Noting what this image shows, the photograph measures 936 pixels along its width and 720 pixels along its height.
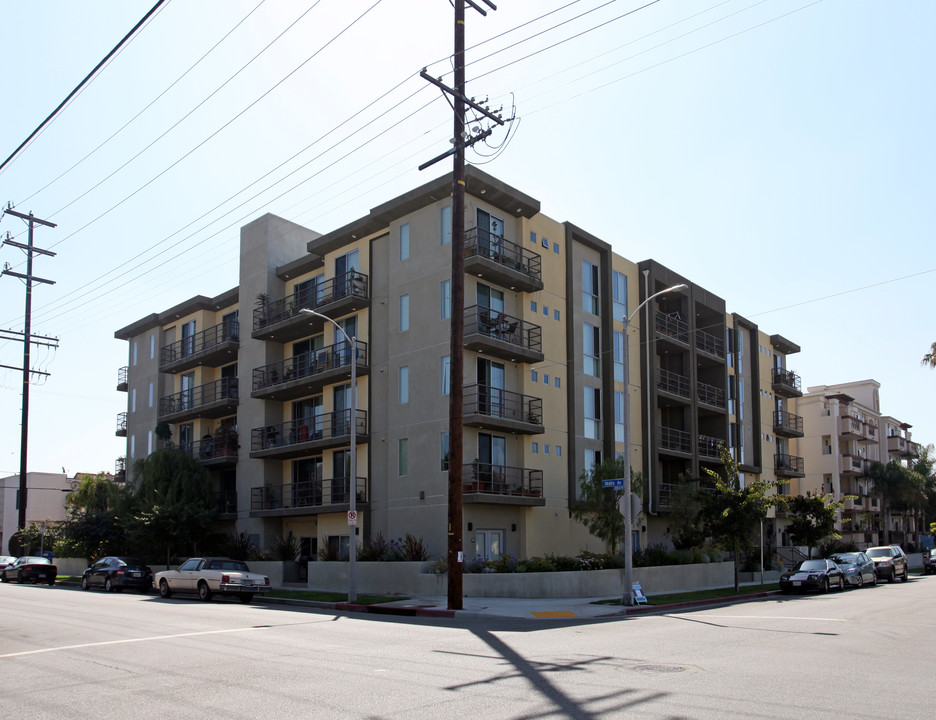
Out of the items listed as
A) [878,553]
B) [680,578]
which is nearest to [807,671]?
[680,578]

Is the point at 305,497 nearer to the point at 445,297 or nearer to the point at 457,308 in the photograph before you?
the point at 445,297

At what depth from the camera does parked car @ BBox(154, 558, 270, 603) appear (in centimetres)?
2739

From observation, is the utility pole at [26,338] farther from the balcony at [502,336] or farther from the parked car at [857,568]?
the parked car at [857,568]

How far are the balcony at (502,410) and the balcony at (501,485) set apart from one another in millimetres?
1530

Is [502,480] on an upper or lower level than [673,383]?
lower

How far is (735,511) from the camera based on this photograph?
3069 centimetres

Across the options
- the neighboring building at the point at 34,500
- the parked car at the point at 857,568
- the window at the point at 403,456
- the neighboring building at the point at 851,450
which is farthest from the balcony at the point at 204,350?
the neighboring building at the point at 851,450

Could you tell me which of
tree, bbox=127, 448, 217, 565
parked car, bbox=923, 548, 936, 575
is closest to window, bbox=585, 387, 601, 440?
tree, bbox=127, 448, 217, 565

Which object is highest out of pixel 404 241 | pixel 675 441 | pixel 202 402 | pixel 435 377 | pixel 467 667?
pixel 404 241

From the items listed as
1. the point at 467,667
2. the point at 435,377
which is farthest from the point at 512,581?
the point at 467,667

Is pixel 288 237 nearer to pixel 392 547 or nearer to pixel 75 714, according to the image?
pixel 392 547

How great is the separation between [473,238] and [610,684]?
2372 centimetres

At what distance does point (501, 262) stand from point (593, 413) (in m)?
9.05

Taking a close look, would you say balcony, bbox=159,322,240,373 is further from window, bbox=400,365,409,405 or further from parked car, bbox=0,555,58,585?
window, bbox=400,365,409,405
